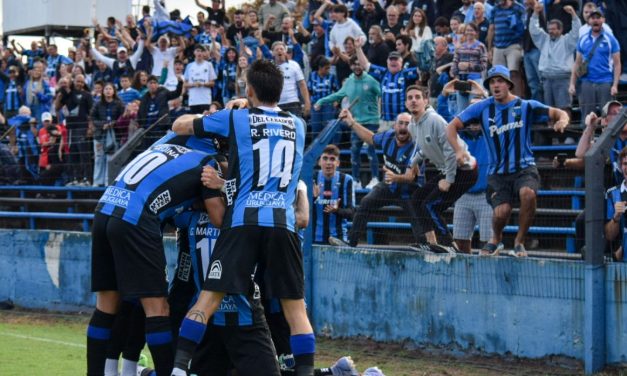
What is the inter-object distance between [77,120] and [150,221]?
38.4ft

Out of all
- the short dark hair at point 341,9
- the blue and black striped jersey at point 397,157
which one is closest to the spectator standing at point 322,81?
the short dark hair at point 341,9

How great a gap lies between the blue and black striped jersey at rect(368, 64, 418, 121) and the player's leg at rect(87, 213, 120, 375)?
742cm

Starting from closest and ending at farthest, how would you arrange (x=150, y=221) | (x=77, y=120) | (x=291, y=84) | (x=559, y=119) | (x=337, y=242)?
(x=150, y=221), (x=559, y=119), (x=337, y=242), (x=291, y=84), (x=77, y=120)

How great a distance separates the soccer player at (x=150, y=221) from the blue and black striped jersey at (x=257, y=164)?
0.30m

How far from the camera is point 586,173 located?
9977 millimetres

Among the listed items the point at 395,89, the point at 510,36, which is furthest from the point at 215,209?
the point at 510,36

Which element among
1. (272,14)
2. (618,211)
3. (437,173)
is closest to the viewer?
(618,211)

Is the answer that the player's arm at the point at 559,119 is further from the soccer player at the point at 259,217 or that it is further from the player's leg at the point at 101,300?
the player's leg at the point at 101,300

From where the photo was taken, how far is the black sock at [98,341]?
806cm

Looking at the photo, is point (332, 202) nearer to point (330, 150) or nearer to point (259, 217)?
point (330, 150)

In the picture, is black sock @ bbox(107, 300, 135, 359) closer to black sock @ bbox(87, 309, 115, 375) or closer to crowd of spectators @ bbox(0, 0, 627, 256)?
black sock @ bbox(87, 309, 115, 375)

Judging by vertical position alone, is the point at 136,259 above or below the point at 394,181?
below

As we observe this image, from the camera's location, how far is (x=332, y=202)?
12688 millimetres

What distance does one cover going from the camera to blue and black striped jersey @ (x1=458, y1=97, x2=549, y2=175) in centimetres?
1057
